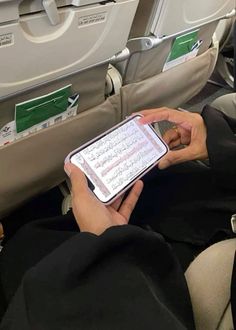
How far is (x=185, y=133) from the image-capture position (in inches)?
36.3

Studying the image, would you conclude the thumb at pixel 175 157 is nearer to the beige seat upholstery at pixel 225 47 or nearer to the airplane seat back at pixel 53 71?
the airplane seat back at pixel 53 71

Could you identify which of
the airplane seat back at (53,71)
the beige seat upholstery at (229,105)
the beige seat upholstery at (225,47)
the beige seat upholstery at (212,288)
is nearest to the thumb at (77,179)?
the airplane seat back at (53,71)

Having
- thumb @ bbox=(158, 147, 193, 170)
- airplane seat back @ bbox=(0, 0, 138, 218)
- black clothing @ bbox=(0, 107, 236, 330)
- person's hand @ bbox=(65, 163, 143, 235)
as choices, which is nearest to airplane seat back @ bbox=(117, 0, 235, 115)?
airplane seat back @ bbox=(0, 0, 138, 218)

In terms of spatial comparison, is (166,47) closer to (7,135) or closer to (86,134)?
(86,134)

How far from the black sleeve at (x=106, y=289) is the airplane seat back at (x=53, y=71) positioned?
29 cm

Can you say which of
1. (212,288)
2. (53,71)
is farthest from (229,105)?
(212,288)

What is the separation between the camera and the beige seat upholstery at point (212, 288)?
539 mm

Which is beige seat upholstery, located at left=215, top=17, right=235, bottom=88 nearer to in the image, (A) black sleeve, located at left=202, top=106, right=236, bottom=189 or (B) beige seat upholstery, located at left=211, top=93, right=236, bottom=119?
(B) beige seat upholstery, located at left=211, top=93, right=236, bottom=119

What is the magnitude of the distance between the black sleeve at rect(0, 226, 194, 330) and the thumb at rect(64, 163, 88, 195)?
14 cm

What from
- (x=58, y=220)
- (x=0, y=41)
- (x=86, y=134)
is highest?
(x=0, y=41)

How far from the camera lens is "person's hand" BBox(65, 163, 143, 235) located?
25.4 inches

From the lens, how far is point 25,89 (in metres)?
0.70

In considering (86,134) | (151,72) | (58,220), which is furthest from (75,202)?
(151,72)

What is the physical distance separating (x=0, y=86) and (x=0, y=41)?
0.28 feet
